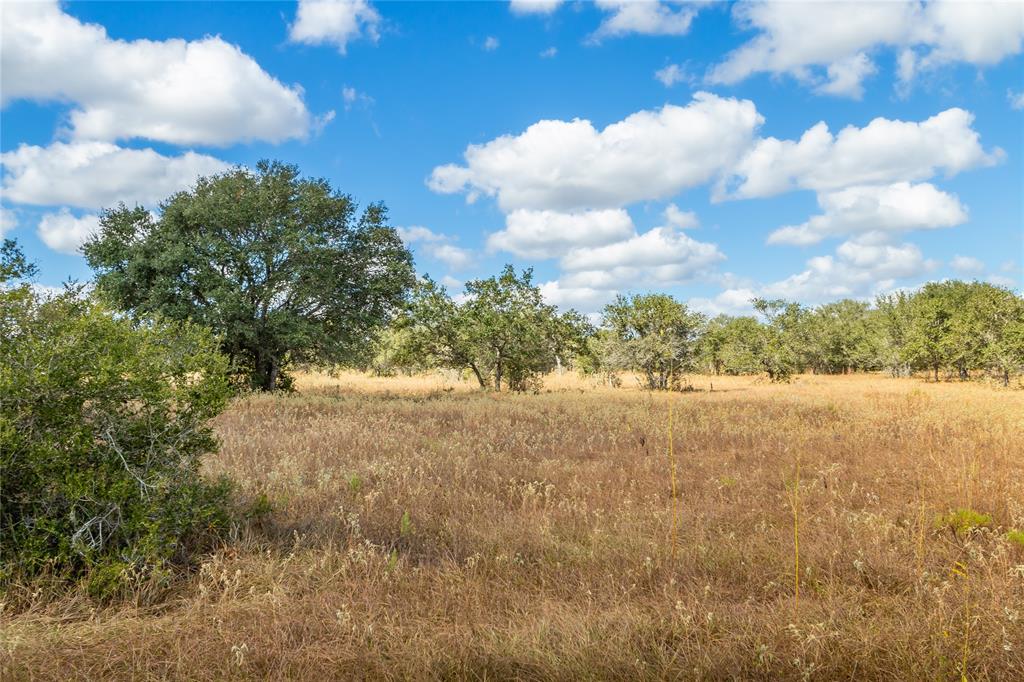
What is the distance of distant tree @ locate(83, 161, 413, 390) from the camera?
19547mm

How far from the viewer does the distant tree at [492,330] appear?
24562mm

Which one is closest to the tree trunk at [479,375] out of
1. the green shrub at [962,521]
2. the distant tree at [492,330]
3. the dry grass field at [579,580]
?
the distant tree at [492,330]

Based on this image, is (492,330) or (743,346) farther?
(743,346)

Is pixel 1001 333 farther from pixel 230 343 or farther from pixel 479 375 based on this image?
pixel 230 343

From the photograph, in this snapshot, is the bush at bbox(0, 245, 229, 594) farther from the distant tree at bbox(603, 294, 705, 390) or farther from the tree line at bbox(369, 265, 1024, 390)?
the distant tree at bbox(603, 294, 705, 390)

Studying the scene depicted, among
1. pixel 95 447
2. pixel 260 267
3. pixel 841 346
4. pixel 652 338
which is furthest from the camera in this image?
pixel 841 346

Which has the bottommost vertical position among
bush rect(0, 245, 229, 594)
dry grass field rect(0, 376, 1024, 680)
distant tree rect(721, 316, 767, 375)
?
dry grass field rect(0, 376, 1024, 680)

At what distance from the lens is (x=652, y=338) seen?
2972 centimetres

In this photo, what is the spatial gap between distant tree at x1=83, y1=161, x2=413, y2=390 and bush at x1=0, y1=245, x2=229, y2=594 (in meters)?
15.1

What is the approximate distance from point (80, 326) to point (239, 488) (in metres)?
2.34

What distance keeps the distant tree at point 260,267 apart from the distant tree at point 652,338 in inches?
535

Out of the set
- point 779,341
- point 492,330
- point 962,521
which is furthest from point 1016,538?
point 779,341

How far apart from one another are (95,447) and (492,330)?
19.8 m

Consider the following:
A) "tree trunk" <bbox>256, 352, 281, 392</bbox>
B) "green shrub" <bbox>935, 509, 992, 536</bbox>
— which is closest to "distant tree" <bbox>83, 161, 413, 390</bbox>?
"tree trunk" <bbox>256, 352, 281, 392</bbox>
